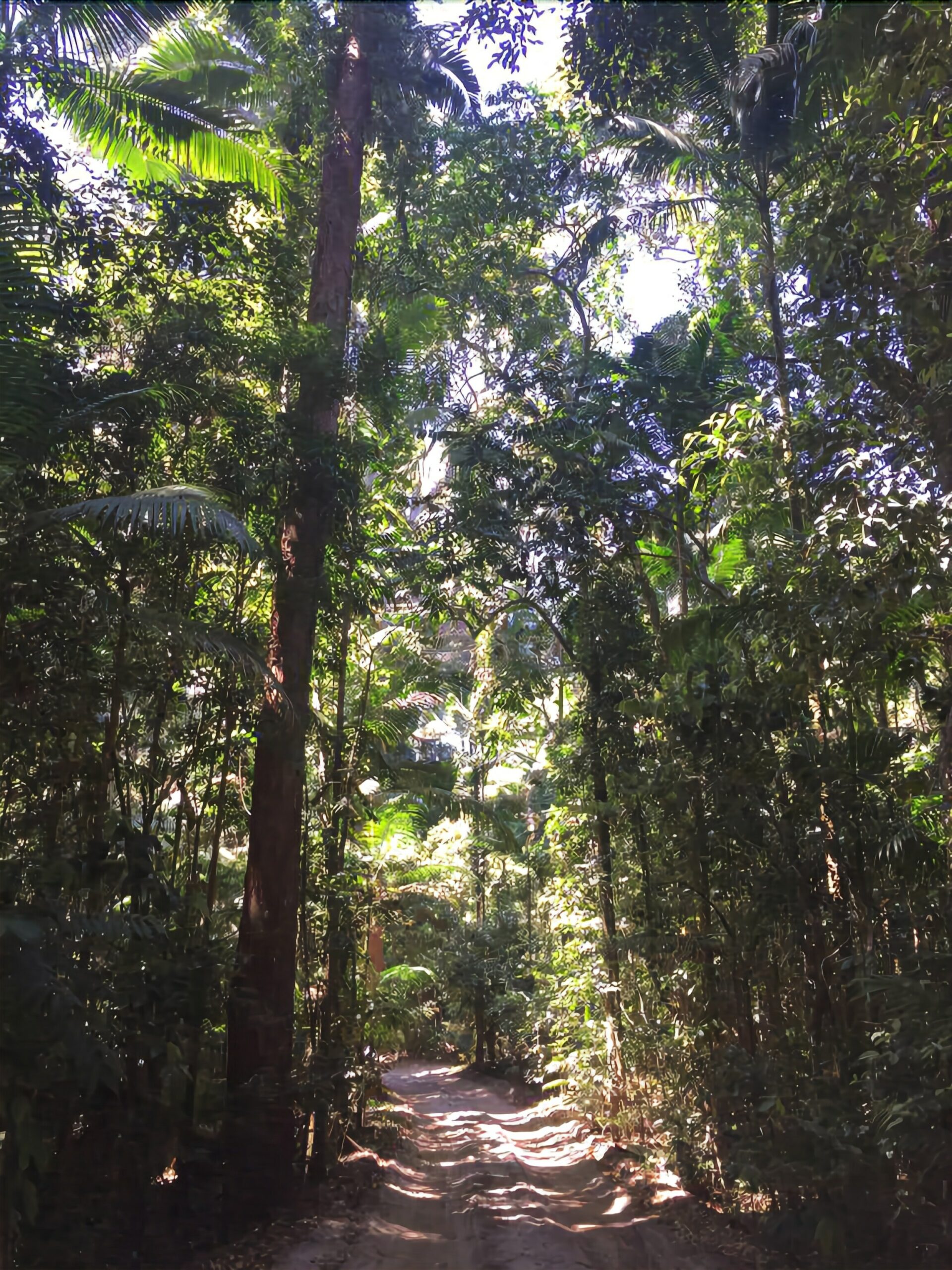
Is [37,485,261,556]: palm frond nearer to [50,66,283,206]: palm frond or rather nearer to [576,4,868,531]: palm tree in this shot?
[576,4,868,531]: palm tree

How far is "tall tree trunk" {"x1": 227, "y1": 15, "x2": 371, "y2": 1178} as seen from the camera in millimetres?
6520

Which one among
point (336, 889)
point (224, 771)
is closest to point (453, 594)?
point (336, 889)

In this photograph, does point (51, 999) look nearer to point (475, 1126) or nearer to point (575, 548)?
point (575, 548)

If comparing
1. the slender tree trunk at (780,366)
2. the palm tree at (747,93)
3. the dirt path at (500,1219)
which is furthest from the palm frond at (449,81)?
the dirt path at (500,1219)

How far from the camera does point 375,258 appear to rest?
10008mm

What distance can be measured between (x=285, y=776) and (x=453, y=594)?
10.4 feet

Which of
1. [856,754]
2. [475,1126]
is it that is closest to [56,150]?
[856,754]

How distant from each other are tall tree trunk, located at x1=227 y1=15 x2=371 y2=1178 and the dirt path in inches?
40.7

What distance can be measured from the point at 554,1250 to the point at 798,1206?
198 centimetres

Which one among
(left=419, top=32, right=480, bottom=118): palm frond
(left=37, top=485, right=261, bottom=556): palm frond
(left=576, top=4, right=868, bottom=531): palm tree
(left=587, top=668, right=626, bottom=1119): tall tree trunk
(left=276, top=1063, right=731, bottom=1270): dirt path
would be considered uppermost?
(left=419, top=32, right=480, bottom=118): palm frond

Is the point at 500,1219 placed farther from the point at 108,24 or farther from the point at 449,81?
the point at 449,81

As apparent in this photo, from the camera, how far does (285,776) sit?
23.2 ft

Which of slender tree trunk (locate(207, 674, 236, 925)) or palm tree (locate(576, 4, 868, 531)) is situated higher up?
palm tree (locate(576, 4, 868, 531))

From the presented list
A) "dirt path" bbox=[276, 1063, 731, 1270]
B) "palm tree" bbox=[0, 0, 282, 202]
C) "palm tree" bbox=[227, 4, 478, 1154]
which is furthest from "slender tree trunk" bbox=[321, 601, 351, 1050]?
"palm tree" bbox=[0, 0, 282, 202]
